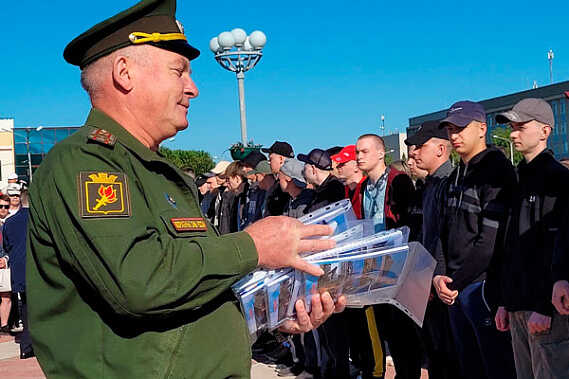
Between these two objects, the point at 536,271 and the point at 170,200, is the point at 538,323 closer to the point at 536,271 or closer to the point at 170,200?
the point at 536,271

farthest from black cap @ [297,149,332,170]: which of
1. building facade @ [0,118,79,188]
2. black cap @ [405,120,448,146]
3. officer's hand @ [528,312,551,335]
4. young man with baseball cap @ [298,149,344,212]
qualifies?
building facade @ [0,118,79,188]

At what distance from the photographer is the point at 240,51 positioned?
2011 centimetres

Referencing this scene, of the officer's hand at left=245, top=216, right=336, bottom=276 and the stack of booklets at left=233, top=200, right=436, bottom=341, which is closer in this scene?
the officer's hand at left=245, top=216, right=336, bottom=276

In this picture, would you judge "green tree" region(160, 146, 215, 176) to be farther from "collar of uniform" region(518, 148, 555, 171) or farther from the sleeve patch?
the sleeve patch

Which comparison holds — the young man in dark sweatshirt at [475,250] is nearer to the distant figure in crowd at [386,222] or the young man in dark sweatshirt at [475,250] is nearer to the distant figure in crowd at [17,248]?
the distant figure in crowd at [386,222]

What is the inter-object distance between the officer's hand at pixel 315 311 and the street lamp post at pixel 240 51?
17659 mm

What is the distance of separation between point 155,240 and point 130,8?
0.74 meters

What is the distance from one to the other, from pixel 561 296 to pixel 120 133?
9.43 feet

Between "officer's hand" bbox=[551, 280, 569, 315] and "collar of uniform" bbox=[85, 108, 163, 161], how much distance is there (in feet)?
8.94

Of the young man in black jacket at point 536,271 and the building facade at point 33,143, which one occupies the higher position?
the building facade at point 33,143

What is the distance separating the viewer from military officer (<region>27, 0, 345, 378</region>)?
1687 millimetres

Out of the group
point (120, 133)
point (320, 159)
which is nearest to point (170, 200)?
point (120, 133)

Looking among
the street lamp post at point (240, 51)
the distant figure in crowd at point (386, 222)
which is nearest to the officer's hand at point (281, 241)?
the distant figure in crowd at point (386, 222)

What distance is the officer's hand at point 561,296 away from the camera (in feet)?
12.6
